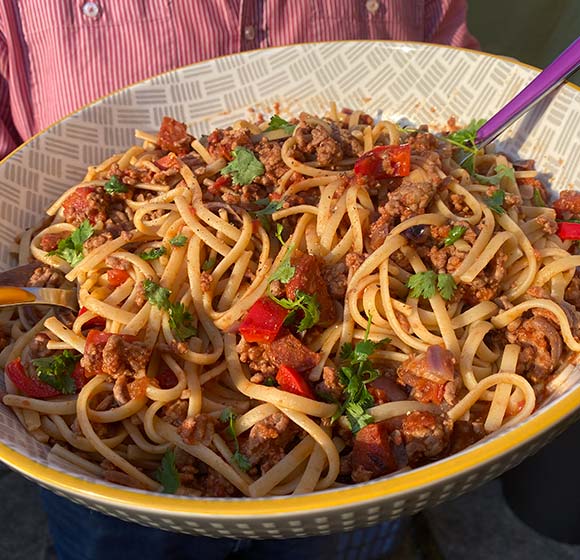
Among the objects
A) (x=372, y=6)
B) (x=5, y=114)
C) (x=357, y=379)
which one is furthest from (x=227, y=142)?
(x=5, y=114)

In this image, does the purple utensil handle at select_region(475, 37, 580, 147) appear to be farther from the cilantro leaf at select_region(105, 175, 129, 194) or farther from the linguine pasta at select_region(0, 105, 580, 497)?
the cilantro leaf at select_region(105, 175, 129, 194)

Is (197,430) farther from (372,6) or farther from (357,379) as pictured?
(372,6)

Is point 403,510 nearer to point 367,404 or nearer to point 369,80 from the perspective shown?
point 367,404

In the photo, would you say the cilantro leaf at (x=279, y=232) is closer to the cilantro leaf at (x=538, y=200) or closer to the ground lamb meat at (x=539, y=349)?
the ground lamb meat at (x=539, y=349)

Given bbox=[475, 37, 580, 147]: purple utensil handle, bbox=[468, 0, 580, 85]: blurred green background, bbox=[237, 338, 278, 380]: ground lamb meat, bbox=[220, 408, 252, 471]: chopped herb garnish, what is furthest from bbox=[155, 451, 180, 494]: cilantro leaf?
bbox=[468, 0, 580, 85]: blurred green background

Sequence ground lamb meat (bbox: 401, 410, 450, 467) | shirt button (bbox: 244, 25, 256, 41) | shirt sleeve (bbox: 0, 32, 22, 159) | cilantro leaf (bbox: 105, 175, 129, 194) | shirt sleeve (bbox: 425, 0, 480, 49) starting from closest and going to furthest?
1. ground lamb meat (bbox: 401, 410, 450, 467)
2. cilantro leaf (bbox: 105, 175, 129, 194)
3. shirt button (bbox: 244, 25, 256, 41)
4. shirt sleeve (bbox: 0, 32, 22, 159)
5. shirt sleeve (bbox: 425, 0, 480, 49)

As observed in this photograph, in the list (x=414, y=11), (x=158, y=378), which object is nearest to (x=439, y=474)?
(x=158, y=378)

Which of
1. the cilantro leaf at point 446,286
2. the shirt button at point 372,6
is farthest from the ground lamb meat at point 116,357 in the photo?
the shirt button at point 372,6
